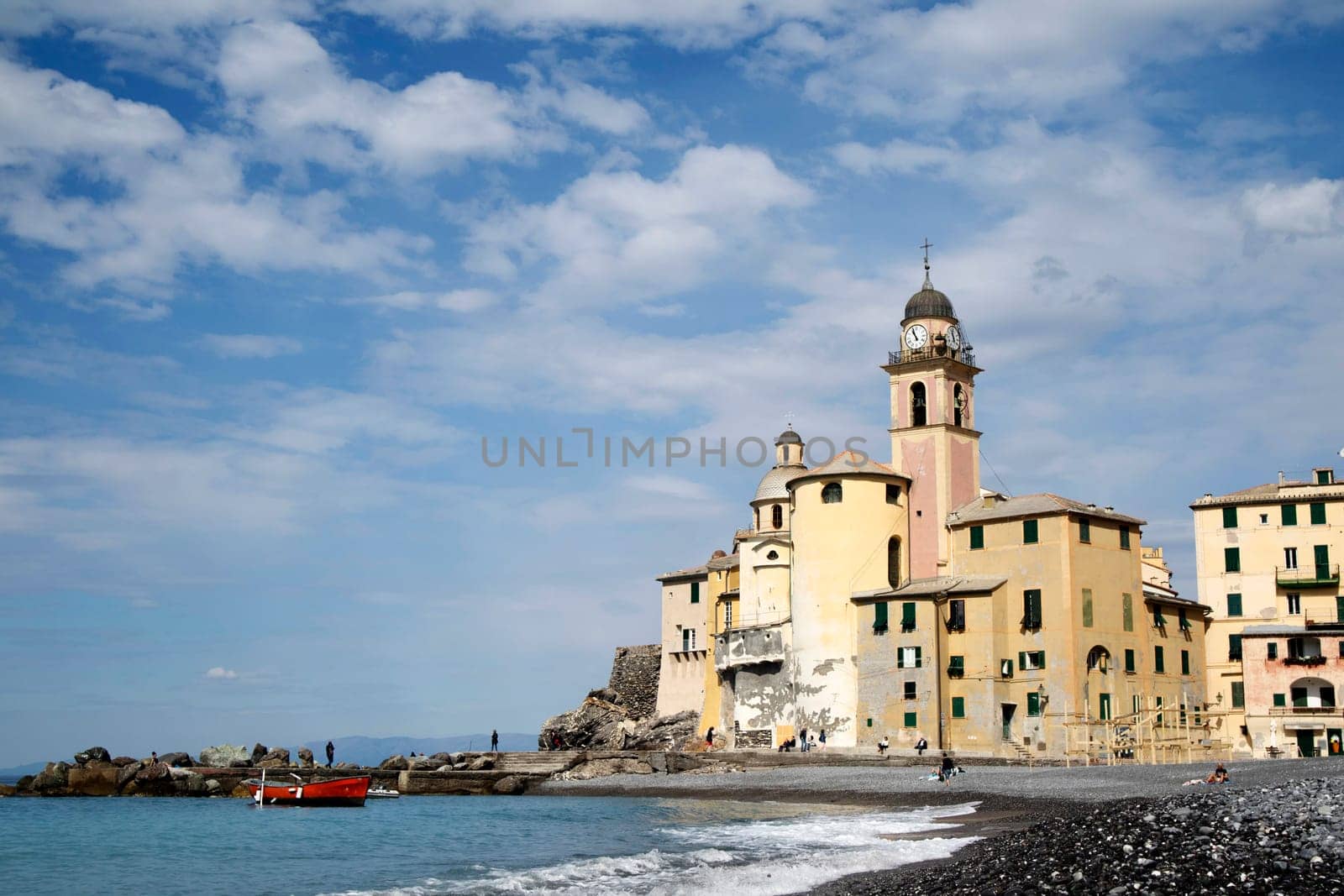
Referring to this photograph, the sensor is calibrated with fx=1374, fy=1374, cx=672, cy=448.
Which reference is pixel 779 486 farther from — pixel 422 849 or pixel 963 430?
pixel 422 849

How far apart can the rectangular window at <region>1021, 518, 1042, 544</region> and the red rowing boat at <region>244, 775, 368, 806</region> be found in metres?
29.0

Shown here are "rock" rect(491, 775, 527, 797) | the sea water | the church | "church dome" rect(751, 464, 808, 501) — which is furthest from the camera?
"church dome" rect(751, 464, 808, 501)

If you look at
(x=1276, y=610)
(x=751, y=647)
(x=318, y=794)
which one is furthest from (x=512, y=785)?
(x=1276, y=610)

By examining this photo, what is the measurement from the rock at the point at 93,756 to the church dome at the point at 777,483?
1422 inches

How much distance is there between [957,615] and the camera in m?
55.7

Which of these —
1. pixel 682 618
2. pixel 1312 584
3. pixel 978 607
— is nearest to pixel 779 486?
pixel 682 618

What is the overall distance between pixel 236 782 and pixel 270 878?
39875mm

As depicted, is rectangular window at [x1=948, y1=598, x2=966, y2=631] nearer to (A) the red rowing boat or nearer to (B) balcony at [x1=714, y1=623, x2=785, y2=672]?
(B) balcony at [x1=714, y1=623, x2=785, y2=672]

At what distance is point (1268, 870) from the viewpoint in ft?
58.0

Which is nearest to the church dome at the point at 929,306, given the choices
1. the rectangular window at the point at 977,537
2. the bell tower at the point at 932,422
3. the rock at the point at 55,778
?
the bell tower at the point at 932,422

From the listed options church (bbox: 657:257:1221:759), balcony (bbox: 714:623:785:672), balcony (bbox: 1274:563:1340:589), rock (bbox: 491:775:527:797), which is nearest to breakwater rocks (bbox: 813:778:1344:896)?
church (bbox: 657:257:1221:759)

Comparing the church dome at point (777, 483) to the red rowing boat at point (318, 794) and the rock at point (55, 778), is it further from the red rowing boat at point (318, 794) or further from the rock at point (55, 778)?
the rock at point (55, 778)

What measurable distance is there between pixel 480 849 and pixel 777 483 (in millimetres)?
37362

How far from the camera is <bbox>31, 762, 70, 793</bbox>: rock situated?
233ft
